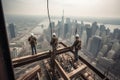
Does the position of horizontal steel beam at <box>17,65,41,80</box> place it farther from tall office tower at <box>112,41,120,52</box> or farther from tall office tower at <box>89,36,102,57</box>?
tall office tower at <box>89,36,102,57</box>

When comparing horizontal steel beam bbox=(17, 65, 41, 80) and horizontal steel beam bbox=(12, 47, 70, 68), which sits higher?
horizontal steel beam bbox=(12, 47, 70, 68)

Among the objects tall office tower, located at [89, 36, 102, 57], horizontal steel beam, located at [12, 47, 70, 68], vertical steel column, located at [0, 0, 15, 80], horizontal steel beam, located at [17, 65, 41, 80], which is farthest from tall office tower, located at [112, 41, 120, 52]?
vertical steel column, located at [0, 0, 15, 80]

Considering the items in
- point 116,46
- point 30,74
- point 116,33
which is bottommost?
point 116,46

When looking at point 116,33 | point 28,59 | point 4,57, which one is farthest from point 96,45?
point 4,57

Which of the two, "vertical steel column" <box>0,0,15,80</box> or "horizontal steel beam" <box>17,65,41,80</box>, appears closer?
"vertical steel column" <box>0,0,15,80</box>

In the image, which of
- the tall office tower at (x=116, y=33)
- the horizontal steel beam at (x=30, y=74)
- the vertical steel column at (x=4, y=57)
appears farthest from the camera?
the tall office tower at (x=116, y=33)

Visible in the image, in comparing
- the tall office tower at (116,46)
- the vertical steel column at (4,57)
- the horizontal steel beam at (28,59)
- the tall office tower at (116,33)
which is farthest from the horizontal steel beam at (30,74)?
the tall office tower at (116,33)

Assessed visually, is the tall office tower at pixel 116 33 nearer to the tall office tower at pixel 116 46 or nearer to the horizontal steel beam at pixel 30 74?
the tall office tower at pixel 116 46

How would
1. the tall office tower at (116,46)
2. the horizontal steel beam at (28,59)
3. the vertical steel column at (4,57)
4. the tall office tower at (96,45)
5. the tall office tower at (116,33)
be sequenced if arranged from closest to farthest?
the vertical steel column at (4,57), the horizontal steel beam at (28,59), the tall office tower at (116,46), the tall office tower at (96,45), the tall office tower at (116,33)

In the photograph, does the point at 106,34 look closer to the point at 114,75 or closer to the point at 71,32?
the point at 71,32

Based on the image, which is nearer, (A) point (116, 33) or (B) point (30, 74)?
(B) point (30, 74)

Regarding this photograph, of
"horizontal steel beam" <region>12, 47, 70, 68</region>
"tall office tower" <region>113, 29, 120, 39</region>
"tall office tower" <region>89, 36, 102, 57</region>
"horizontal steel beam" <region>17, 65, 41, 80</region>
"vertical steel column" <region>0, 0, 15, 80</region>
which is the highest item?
"vertical steel column" <region>0, 0, 15, 80</region>

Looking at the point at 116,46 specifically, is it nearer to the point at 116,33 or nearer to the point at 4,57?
the point at 116,33
